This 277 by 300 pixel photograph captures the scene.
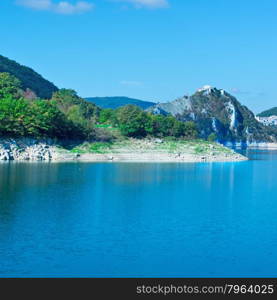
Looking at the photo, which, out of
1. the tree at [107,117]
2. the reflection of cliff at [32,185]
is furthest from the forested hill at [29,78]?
the reflection of cliff at [32,185]

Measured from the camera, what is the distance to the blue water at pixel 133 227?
20828 mm

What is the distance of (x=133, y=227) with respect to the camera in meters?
27.5

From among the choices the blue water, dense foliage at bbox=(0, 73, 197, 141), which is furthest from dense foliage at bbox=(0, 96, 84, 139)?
the blue water

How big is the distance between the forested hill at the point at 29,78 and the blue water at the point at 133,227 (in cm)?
9541

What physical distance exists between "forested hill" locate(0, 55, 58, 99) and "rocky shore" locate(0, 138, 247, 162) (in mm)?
66514

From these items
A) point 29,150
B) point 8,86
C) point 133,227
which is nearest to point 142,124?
point 29,150

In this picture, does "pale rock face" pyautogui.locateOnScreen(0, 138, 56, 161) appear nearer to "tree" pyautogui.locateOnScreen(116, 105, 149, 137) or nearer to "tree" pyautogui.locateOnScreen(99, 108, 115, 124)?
"tree" pyautogui.locateOnScreen(116, 105, 149, 137)

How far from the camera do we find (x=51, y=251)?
73.3 feet

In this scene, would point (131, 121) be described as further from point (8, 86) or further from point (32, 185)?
point (32, 185)

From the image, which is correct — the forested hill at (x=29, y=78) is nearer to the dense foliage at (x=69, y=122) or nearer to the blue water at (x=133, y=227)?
the dense foliage at (x=69, y=122)

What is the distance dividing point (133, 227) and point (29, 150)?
39823 millimetres

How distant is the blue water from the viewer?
68.3ft
